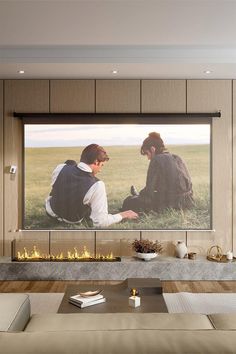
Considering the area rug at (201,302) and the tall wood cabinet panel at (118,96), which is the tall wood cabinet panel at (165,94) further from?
the area rug at (201,302)

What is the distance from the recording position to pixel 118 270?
6.00 m

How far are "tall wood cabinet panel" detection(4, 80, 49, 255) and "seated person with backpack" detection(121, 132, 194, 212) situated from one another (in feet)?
4.85

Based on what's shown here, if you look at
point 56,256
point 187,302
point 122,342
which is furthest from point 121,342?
point 56,256

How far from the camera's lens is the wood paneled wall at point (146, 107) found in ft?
20.9

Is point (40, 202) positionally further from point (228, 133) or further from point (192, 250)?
point (228, 133)

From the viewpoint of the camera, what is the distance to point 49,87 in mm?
6367

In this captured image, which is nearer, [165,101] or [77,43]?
[77,43]

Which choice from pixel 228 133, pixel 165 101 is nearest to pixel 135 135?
pixel 165 101

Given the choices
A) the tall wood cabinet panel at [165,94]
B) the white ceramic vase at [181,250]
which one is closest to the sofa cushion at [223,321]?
the white ceramic vase at [181,250]

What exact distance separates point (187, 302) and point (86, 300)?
153cm

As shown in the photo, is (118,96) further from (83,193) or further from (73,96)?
(83,193)

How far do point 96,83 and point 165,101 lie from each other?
95cm

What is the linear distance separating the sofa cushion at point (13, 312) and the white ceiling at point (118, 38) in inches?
91.9

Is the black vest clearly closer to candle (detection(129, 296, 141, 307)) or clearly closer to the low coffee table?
the low coffee table
